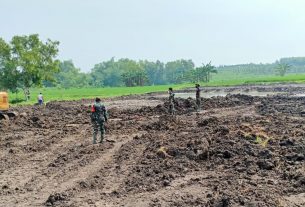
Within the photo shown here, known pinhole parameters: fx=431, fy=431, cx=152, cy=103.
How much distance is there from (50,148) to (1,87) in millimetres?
37144

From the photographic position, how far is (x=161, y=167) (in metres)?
12.0

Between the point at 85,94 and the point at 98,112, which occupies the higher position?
the point at 98,112

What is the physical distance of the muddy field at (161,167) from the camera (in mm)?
9445

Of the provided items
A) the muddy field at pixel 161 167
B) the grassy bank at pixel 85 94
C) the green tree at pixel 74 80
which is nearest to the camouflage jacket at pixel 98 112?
the muddy field at pixel 161 167

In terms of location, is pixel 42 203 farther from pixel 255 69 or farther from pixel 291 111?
pixel 255 69

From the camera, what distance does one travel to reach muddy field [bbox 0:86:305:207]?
9.45 m

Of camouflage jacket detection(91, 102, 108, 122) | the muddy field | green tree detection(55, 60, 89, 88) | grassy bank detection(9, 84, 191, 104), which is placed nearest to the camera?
the muddy field

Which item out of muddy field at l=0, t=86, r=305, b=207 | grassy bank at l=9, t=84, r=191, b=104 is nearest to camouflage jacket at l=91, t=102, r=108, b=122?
muddy field at l=0, t=86, r=305, b=207

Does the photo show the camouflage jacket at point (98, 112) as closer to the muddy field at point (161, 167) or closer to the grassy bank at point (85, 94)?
the muddy field at point (161, 167)

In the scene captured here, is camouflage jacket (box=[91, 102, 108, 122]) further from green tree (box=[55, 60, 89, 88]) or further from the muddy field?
green tree (box=[55, 60, 89, 88])

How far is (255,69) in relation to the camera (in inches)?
7598

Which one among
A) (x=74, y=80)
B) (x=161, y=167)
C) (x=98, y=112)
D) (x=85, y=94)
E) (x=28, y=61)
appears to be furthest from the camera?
(x=74, y=80)

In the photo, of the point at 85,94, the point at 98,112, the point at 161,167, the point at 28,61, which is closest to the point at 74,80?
the point at 85,94

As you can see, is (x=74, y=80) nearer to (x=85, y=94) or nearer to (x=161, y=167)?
(x=85, y=94)
